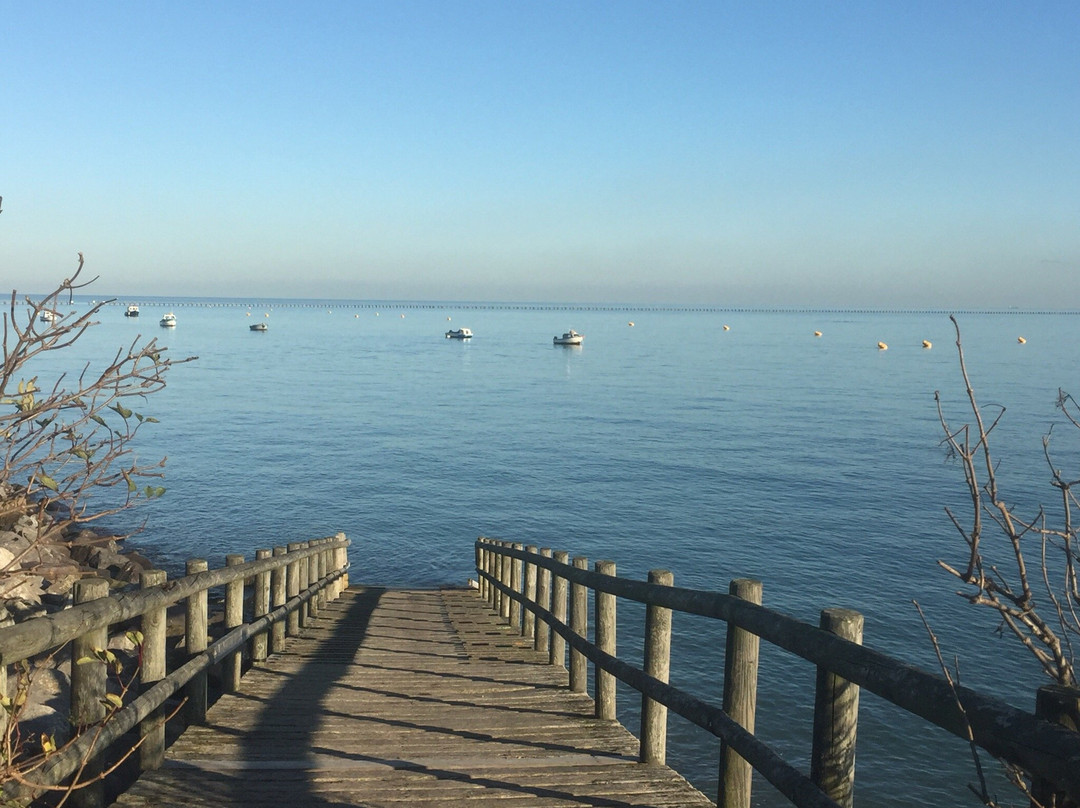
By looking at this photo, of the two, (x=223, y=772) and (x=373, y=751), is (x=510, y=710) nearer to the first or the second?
(x=373, y=751)

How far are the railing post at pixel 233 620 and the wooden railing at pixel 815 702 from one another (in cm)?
253

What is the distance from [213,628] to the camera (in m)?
16.8

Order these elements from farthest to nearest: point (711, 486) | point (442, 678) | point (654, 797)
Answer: point (711, 486), point (442, 678), point (654, 797)

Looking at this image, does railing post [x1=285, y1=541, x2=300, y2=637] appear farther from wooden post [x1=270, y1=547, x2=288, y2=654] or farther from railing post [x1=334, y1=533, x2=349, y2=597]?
railing post [x1=334, y1=533, x2=349, y2=597]

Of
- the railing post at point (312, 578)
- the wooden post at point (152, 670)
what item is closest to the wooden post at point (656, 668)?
the wooden post at point (152, 670)

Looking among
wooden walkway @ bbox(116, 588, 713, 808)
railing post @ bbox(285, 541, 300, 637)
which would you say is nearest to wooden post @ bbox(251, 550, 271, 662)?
wooden walkway @ bbox(116, 588, 713, 808)

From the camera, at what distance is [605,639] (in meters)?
6.26

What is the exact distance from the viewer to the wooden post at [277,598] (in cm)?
834

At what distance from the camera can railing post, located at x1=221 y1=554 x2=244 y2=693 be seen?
6.48 meters

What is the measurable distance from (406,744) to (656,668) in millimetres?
1637

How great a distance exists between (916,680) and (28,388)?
398 centimetres

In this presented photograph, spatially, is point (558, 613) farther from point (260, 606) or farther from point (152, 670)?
point (152, 670)

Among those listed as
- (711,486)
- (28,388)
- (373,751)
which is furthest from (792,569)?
(28,388)

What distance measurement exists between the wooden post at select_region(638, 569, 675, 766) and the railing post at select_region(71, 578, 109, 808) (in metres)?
2.86
